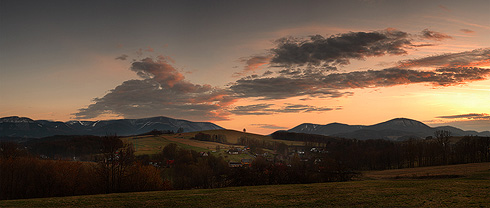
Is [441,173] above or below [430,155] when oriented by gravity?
above

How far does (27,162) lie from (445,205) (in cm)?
7043

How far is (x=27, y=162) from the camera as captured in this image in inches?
2283

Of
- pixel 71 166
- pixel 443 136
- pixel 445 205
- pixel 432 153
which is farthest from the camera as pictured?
pixel 443 136

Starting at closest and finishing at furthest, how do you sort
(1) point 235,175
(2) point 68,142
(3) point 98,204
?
(3) point 98,204 → (1) point 235,175 → (2) point 68,142

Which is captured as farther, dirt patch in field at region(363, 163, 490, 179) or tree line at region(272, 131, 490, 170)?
tree line at region(272, 131, 490, 170)

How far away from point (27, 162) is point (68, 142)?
125 meters

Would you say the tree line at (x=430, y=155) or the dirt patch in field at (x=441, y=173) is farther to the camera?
the tree line at (x=430, y=155)

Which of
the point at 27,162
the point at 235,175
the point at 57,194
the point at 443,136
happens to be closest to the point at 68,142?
the point at 27,162

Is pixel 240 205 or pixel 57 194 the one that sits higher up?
pixel 240 205

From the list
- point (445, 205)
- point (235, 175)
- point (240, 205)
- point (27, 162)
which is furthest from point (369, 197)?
point (27, 162)

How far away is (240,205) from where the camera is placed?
2538cm

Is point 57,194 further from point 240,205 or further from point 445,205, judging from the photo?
point 445,205

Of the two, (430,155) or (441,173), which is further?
(430,155)

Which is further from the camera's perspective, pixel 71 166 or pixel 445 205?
pixel 71 166
